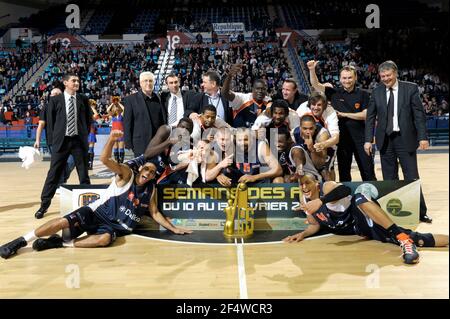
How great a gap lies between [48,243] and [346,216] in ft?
8.35

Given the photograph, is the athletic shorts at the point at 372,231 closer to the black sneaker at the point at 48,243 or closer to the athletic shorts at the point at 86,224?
the athletic shorts at the point at 86,224

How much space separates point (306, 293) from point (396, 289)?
→ 0.54 m

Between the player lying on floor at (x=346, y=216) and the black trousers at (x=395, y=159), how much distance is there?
2.91 feet

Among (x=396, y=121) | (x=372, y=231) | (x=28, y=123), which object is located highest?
(x=396, y=121)

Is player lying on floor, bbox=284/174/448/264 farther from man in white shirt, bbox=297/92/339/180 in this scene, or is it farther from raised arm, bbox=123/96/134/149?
raised arm, bbox=123/96/134/149

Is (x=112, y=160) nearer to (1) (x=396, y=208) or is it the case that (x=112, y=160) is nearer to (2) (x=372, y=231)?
(2) (x=372, y=231)

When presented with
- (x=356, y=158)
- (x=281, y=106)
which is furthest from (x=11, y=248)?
(x=356, y=158)

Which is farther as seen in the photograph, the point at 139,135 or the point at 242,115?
the point at 242,115

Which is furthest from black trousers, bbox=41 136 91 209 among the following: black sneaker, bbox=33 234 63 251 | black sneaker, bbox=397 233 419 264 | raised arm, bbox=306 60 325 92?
black sneaker, bbox=397 233 419 264

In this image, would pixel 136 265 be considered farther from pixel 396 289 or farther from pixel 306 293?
pixel 396 289

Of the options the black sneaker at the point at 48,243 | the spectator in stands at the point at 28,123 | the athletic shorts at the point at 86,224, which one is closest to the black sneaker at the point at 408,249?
the athletic shorts at the point at 86,224

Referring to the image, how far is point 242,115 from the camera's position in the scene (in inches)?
202

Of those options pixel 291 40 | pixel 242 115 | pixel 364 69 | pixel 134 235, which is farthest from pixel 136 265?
pixel 291 40

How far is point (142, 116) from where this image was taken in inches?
188
